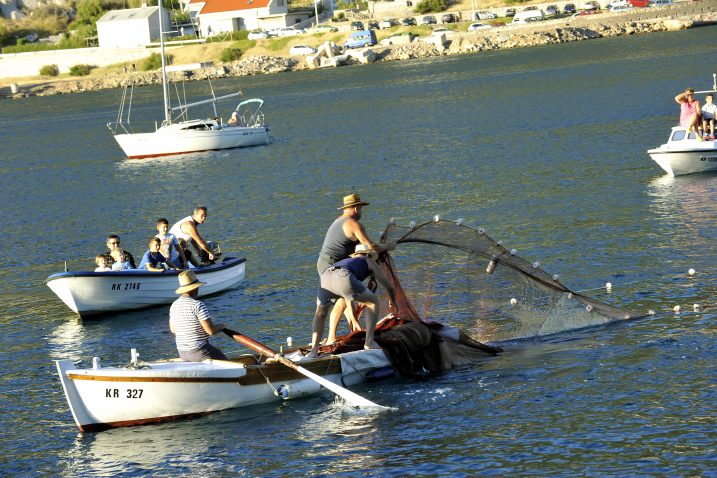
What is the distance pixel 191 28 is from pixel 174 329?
158918 mm

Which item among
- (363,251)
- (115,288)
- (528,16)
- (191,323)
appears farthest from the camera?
(528,16)

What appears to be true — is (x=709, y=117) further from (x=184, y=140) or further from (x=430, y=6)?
(x=430, y=6)

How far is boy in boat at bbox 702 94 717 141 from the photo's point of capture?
36.5 m

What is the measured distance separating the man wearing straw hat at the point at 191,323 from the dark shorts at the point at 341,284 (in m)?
1.80

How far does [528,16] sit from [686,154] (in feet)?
364

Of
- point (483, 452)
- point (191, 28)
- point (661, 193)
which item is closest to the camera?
point (483, 452)

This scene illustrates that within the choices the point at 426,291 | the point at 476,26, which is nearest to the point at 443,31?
the point at 476,26

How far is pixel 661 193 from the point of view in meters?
36.2

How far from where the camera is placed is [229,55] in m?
151

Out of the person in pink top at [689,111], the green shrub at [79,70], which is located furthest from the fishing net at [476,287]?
the green shrub at [79,70]

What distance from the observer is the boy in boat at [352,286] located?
18.5 meters

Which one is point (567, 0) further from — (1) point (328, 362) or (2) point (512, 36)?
(1) point (328, 362)

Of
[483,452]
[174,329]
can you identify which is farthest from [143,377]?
[483,452]

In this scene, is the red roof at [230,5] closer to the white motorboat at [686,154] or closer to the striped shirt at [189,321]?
the white motorboat at [686,154]
